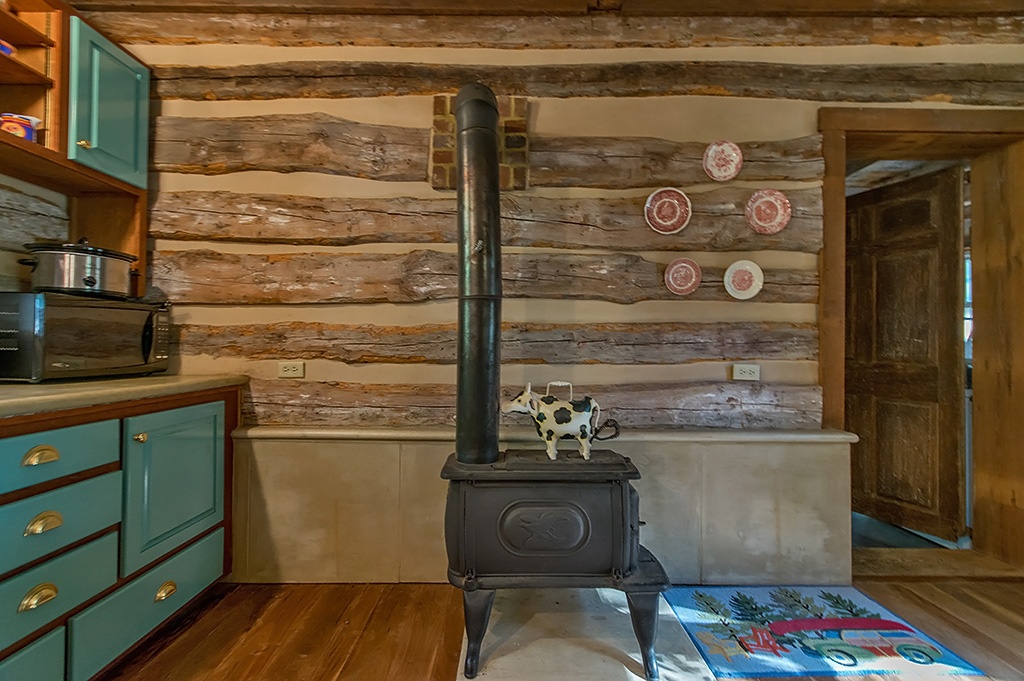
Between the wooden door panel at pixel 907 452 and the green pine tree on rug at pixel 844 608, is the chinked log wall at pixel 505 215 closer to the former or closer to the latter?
the green pine tree on rug at pixel 844 608

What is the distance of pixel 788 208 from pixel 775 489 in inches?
51.7

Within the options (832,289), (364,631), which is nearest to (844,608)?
(832,289)

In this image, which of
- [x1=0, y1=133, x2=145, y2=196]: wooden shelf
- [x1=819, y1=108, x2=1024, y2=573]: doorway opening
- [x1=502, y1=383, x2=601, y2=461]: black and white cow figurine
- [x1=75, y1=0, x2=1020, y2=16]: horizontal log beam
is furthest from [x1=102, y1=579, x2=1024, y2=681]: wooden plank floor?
[x1=75, y1=0, x2=1020, y2=16]: horizontal log beam

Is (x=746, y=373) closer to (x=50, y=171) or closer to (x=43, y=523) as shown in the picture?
(x=43, y=523)

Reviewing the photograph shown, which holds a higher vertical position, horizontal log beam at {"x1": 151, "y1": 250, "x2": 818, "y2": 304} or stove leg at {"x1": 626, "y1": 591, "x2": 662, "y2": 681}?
Answer: horizontal log beam at {"x1": 151, "y1": 250, "x2": 818, "y2": 304}

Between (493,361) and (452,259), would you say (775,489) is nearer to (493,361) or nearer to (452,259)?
(493,361)

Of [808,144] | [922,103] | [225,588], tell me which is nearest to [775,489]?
[808,144]

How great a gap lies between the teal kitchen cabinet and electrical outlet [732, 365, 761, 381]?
7.72 feet

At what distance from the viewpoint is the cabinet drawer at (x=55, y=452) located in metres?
1.22

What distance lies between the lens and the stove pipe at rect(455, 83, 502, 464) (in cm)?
169

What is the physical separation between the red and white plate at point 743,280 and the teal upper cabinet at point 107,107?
2.74 m

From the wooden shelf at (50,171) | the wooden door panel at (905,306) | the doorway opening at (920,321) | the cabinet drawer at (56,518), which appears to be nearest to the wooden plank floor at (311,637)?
the cabinet drawer at (56,518)

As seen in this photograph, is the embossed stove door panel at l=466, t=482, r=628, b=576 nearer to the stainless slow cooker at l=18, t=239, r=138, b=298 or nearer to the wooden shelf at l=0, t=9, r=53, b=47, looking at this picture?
the stainless slow cooker at l=18, t=239, r=138, b=298

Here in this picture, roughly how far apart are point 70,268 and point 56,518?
3.16ft
